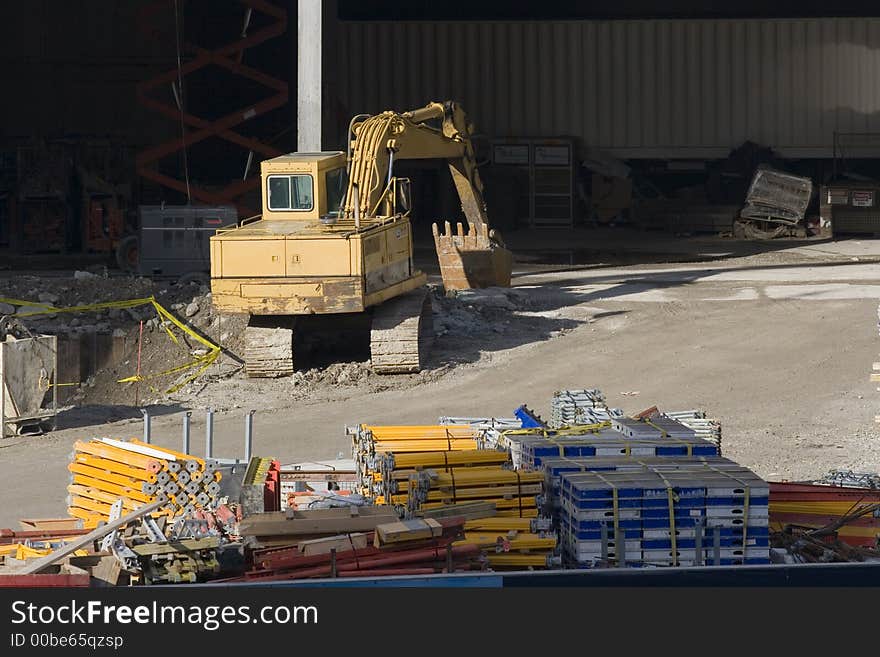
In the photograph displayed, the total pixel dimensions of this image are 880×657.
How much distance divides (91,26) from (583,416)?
27773 millimetres

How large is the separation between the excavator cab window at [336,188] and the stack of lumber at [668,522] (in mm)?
11725

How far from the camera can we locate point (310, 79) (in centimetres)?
2688

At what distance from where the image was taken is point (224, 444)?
19.4 m

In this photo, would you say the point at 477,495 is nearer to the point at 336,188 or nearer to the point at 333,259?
the point at 333,259

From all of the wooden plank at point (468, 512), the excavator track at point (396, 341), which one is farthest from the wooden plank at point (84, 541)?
the excavator track at point (396, 341)

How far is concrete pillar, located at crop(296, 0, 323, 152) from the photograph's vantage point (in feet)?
88.0

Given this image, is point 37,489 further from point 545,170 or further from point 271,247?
point 545,170

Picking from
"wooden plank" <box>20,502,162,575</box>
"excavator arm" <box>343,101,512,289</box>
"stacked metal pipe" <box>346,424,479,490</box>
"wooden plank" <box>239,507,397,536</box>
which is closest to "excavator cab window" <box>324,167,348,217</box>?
"excavator arm" <box>343,101,512,289</box>

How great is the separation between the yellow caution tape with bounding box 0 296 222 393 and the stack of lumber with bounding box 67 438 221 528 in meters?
7.64

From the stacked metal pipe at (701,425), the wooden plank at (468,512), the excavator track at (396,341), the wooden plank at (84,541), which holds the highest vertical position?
the excavator track at (396,341)

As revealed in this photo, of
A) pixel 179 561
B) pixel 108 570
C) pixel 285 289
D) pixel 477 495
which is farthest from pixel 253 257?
pixel 108 570

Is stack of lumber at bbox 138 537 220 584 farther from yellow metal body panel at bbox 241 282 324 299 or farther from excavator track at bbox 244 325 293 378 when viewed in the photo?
excavator track at bbox 244 325 293 378

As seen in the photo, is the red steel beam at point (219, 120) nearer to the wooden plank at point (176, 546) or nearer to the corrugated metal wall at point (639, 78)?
the corrugated metal wall at point (639, 78)

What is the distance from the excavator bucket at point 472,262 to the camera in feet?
93.9
